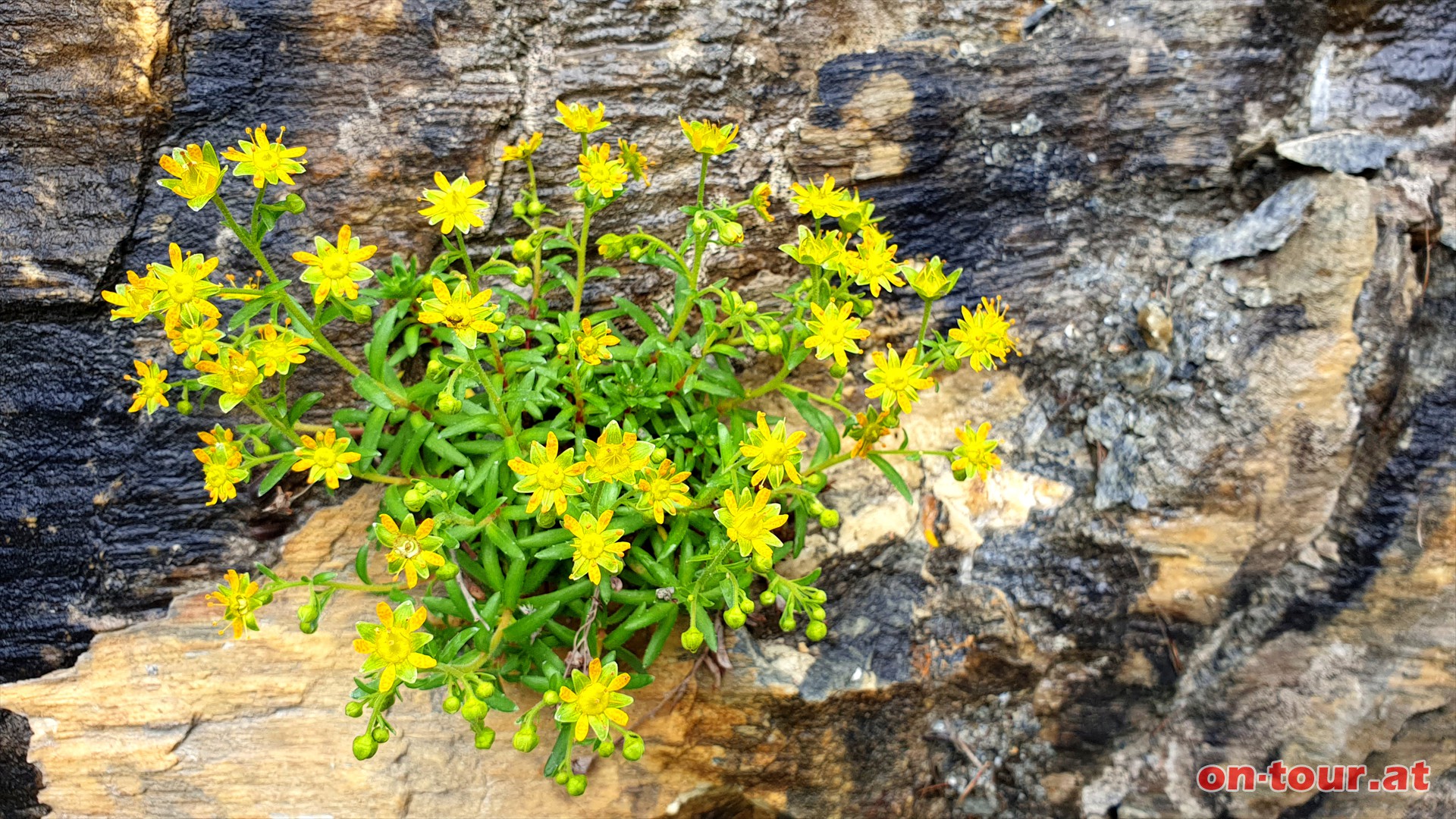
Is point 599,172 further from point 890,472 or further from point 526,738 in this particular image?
point 526,738

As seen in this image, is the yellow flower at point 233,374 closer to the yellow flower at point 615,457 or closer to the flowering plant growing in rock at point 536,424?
the flowering plant growing in rock at point 536,424

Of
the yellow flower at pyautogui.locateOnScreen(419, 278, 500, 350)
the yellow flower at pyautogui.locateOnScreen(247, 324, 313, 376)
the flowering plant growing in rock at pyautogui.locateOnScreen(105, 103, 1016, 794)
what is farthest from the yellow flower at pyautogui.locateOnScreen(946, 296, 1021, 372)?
the yellow flower at pyautogui.locateOnScreen(247, 324, 313, 376)

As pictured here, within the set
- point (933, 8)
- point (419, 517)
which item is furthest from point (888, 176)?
point (419, 517)

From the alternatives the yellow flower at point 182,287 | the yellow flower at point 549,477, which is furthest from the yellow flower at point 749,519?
the yellow flower at point 182,287

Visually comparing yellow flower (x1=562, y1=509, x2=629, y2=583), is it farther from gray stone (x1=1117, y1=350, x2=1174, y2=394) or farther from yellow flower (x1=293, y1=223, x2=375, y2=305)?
gray stone (x1=1117, y1=350, x2=1174, y2=394)

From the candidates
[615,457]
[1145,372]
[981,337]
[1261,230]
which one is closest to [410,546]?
[615,457]

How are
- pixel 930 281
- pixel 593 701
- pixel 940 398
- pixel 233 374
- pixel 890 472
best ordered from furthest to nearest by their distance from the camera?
pixel 940 398 → pixel 890 472 → pixel 930 281 → pixel 233 374 → pixel 593 701

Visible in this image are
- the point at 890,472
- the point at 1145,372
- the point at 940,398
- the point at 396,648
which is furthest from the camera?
the point at 940,398

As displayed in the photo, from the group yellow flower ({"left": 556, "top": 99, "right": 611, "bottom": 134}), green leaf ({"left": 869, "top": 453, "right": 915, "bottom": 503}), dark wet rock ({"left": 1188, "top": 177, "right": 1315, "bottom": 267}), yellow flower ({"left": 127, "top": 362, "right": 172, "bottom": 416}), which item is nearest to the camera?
yellow flower ({"left": 127, "top": 362, "right": 172, "bottom": 416})
